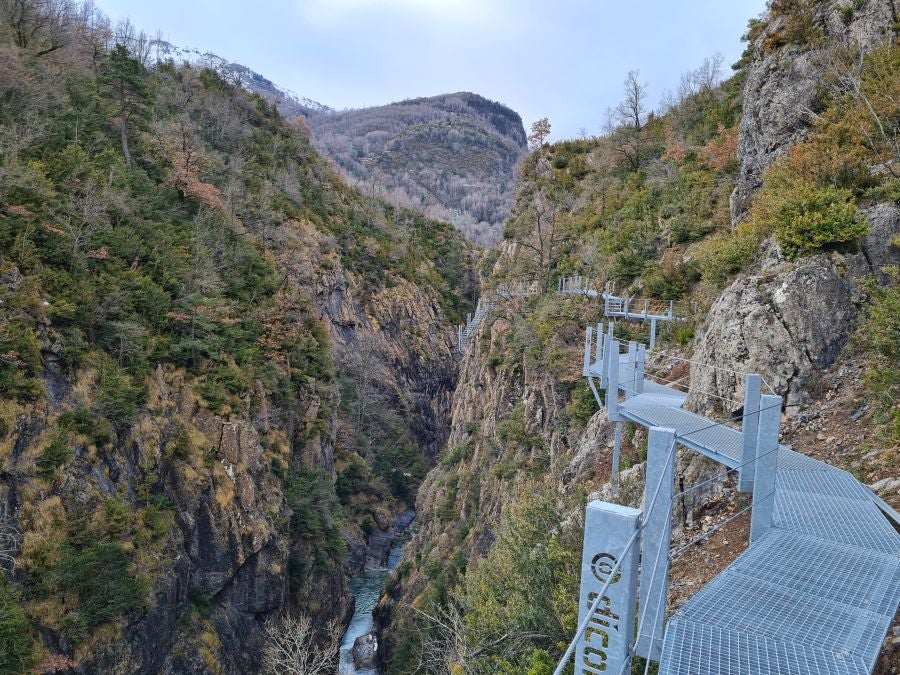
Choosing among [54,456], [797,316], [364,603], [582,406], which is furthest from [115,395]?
[364,603]

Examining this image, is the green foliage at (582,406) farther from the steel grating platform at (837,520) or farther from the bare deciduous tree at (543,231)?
the steel grating platform at (837,520)

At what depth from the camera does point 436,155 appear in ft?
461

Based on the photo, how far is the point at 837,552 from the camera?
4.01 m

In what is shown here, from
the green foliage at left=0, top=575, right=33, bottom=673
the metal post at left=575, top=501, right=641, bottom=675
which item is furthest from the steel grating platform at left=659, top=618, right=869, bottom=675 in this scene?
the green foliage at left=0, top=575, right=33, bottom=673

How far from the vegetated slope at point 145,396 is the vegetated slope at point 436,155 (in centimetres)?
6830

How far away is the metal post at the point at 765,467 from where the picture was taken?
467cm

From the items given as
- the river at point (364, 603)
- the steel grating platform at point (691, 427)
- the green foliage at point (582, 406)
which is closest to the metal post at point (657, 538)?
the steel grating platform at point (691, 427)

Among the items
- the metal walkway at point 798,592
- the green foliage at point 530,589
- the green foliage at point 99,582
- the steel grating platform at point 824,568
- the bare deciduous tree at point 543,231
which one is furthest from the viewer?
the bare deciduous tree at point 543,231

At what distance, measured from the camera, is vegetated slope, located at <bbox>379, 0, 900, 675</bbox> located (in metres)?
7.41

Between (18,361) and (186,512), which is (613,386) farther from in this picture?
(18,361)

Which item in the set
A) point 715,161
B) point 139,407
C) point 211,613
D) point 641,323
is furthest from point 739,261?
point 211,613

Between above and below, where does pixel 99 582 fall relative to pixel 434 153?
below

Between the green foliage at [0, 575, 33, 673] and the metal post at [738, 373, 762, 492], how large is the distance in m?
14.5

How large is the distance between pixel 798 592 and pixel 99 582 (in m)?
16.0
